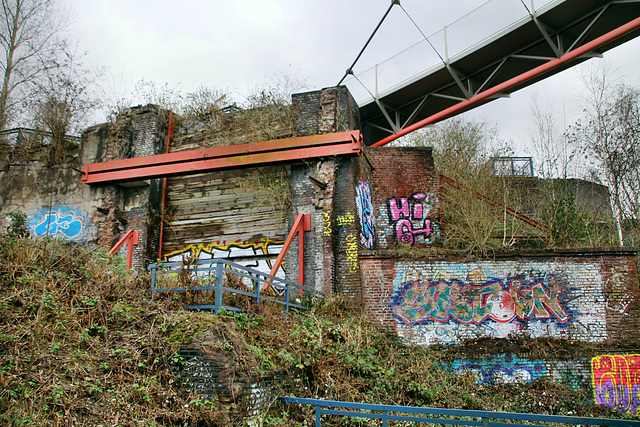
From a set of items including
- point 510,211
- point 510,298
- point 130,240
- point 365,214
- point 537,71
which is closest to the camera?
point 510,298

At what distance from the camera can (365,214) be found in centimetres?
1233

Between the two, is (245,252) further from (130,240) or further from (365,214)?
(365,214)

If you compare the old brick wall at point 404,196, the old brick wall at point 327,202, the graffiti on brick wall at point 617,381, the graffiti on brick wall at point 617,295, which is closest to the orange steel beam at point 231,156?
the old brick wall at point 327,202

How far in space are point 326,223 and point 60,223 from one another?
8.29m

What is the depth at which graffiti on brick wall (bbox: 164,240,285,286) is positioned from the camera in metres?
12.5

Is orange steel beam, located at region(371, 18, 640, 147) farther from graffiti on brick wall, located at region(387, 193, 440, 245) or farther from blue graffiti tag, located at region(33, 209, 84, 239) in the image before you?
blue graffiti tag, located at region(33, 209, 84, 239)

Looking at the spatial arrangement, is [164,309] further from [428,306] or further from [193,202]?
[193,202]

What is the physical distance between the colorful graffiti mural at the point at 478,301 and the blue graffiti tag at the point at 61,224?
9564mm

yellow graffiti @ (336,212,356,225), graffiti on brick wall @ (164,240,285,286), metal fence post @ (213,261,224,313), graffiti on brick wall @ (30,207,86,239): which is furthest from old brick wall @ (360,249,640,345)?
graffiti on brick wall @ (30,207,86,239)

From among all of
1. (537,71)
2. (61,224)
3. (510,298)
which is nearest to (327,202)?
(510,298)

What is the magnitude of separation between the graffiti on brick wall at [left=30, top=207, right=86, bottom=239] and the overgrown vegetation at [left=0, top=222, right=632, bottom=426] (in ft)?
16.6

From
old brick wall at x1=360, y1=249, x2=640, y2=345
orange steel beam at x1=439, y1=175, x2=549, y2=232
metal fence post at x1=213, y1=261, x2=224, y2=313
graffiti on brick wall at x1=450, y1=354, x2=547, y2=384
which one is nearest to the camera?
metal fence post at x1=213, y1=261, x2=224, y2=313

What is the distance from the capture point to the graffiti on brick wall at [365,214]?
11.9 m

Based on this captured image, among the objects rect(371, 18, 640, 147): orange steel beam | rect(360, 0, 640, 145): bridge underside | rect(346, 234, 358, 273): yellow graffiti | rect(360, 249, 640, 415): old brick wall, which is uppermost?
rect(360, 0, 640, 145): bridge underside
